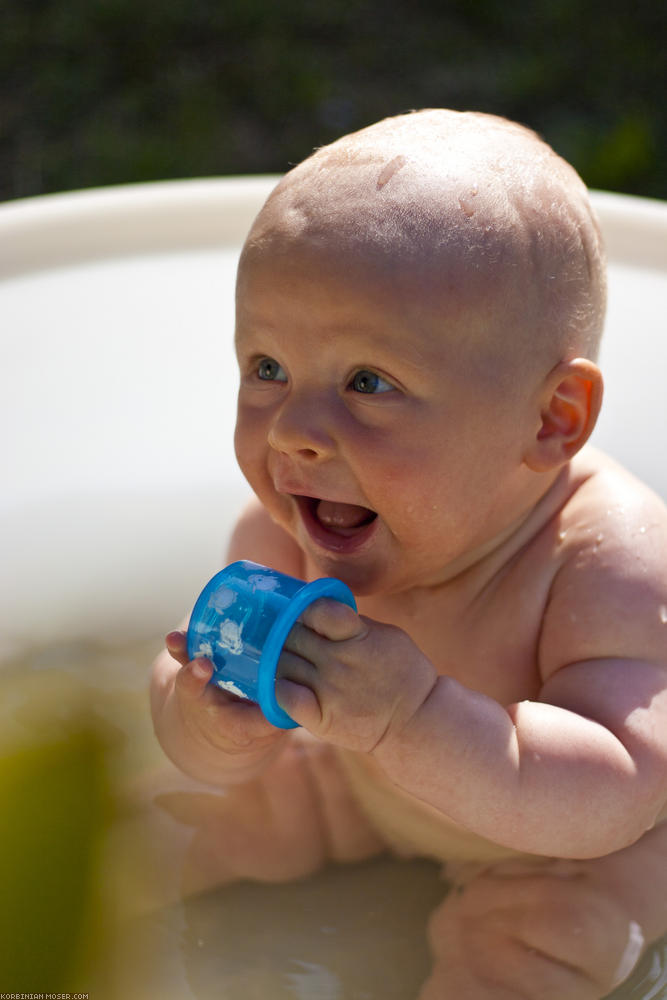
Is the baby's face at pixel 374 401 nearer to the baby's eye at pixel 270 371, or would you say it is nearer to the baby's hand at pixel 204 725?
the baby's eye at pixel 270 371

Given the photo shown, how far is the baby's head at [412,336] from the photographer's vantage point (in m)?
0.89

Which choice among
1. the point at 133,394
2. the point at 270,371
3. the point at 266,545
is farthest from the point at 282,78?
the point at 270,371

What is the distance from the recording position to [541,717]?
906mm

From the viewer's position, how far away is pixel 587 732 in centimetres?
90

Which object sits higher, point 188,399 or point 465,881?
point 188,399

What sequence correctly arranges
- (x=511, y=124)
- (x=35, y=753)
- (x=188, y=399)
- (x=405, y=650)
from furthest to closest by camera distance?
1. (x=188, y=399)
2. (x=35, y=753)
3. (x=511, y=124)
4. (x=405, y=650)

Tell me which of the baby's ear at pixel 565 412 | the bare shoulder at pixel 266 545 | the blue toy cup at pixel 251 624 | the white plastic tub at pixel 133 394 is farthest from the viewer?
the white plastic tub at pixel 133 394

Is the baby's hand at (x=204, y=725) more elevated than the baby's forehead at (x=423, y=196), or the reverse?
the baby's forehead at (x=423, y=196)

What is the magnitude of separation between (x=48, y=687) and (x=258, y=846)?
1.30 feet

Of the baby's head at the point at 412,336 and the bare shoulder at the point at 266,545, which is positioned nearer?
the baby's head at the point at 412,336

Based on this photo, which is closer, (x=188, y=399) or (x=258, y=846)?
(x=258, y=846)

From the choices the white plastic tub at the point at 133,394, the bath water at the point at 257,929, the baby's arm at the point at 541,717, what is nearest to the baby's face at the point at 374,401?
the baby's arm at the point at 541,717

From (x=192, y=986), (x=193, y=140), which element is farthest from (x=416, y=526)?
(x=193, y=140)

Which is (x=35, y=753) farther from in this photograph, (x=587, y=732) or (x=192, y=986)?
(x=587, y=732)
